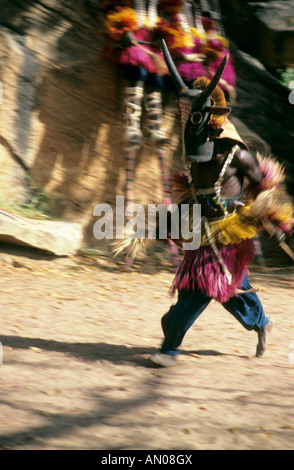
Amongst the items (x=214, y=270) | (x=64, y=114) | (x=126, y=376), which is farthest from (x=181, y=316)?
(x=64, y=114)

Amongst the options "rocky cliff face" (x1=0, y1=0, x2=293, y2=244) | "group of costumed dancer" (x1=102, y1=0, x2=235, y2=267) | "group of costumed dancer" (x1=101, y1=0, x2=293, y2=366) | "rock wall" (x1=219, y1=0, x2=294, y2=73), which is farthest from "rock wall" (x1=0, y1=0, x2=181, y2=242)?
"group of costumed dancer" (x1=101, y1=0, x2=293, y2=366)

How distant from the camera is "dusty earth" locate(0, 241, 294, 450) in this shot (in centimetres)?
309

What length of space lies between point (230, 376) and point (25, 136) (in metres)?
4.97

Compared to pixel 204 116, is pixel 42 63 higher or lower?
lower

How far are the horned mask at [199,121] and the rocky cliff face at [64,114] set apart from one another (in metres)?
4.07

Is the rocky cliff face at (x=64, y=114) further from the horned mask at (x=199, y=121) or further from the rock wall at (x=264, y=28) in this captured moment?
the horned mask at (x=199, y=121)

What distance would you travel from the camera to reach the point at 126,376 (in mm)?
3953

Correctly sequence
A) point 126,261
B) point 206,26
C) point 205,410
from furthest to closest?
point 206,26 → point 126,261 → point 205,410

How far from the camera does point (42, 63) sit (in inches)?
316

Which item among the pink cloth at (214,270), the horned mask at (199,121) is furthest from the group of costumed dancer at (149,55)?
the horned mask at (199,121)

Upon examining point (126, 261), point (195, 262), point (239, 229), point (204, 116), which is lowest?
point (126, 261)
